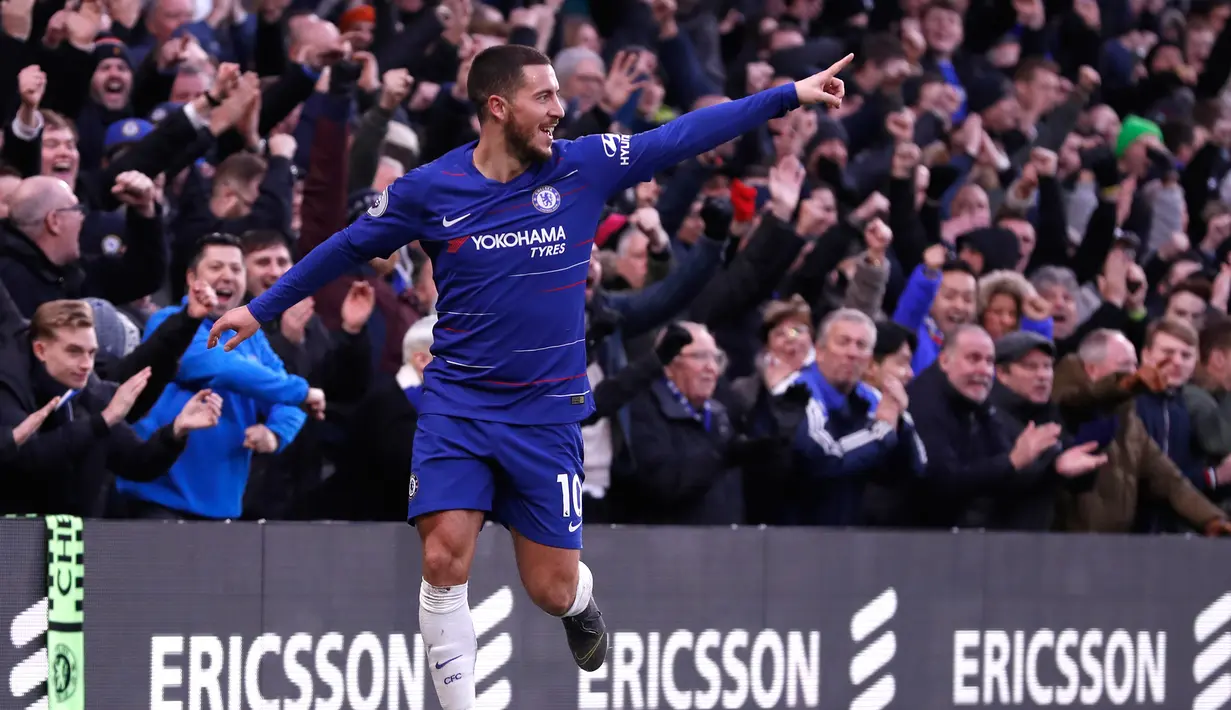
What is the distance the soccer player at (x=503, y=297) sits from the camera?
22.9 feet

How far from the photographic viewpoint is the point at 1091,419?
445 inches

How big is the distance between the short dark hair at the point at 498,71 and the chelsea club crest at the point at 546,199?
32 cm

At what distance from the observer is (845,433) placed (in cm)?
1020

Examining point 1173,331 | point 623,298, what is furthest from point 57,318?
point 1173,331

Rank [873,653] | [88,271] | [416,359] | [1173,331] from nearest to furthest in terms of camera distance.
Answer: [416,359] < [88,271] < [873,653] < [1173,331]

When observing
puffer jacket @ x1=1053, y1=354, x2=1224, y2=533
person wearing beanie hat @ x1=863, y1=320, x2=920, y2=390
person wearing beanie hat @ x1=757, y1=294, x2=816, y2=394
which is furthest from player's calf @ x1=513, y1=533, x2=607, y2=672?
puffer jacket @ x1=1053, y1=354, x2=1224, y2=533

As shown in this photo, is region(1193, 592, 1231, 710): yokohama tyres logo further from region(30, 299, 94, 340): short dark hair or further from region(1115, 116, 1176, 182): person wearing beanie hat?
region(30, 299, 94, 340): short dark hair

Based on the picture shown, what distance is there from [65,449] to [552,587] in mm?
2203

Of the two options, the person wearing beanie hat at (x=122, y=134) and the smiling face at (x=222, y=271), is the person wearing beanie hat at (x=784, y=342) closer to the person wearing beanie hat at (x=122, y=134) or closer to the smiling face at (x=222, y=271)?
the smiling face at (x=222, y=271)

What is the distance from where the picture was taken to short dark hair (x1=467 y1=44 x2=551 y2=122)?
22.9 feet

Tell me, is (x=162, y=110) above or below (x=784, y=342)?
above

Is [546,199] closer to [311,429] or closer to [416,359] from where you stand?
[416,359]

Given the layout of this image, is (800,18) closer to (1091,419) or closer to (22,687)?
(1091,419)

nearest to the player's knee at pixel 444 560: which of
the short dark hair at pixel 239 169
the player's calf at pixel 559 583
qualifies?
the player's calf at pixel 559 583
